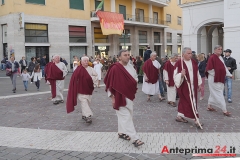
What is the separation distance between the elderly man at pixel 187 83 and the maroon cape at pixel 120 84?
148cm

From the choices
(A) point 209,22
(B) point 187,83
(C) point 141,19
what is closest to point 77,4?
(C) point 141,19

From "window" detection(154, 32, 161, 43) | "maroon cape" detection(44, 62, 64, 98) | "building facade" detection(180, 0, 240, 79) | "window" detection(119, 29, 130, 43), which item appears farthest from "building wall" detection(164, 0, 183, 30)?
"maroon cape" detection(44, 62, 64, 98)

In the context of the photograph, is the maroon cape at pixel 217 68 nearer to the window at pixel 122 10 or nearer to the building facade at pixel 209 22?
the building facade at pixel 209 22

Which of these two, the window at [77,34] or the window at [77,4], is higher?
the window at [77,4]

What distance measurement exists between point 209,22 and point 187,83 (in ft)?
44.8

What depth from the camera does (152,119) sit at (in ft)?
23.0

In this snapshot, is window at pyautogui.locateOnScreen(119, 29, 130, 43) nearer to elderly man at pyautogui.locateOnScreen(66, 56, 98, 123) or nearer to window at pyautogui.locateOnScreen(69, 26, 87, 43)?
window at pyautogui.locateOnScreen(69, 26, 87, 43)

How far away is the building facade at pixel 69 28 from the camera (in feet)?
79.8

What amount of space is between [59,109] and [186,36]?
13456 millimetres

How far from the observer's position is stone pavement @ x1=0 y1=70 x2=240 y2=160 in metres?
4.96

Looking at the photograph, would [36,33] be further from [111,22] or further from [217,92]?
[217,92]

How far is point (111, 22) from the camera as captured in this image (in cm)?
3069

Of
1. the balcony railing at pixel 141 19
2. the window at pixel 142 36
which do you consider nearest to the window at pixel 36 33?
the balcony railing at pixel 141 19

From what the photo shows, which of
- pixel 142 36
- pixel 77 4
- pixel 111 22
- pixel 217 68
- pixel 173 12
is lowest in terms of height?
pixel 217 68
